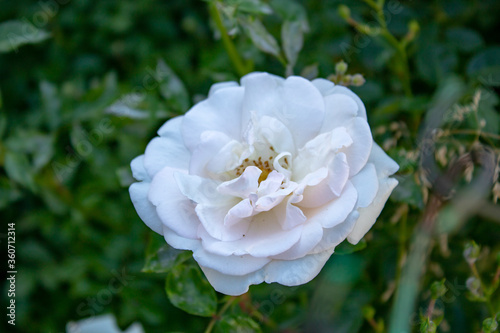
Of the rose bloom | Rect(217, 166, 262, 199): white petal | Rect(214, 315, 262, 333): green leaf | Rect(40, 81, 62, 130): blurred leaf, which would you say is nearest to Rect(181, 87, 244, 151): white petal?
the rose bloom

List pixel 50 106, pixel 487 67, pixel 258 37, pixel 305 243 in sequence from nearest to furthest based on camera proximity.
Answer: pixel 305 243
pixel 258 37
pixel 487 67
pixel 50 106

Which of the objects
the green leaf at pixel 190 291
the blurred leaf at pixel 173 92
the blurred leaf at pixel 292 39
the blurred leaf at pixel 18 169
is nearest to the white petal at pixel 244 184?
the green leaf at pixel 190 291

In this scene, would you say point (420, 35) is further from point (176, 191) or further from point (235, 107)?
point (176, 191)

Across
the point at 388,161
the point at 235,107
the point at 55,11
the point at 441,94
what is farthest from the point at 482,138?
the point at 55,11

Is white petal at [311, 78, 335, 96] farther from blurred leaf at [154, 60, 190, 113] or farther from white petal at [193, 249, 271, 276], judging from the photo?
blurred leaf at [154, 60, 190, 113]

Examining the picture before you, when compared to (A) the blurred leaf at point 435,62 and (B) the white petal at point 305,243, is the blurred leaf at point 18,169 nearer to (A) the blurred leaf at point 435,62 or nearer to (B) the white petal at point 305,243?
(B) the white petal at point 305,243

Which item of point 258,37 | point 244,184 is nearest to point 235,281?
point 244,184

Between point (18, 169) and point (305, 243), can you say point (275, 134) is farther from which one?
point (18, 169)
